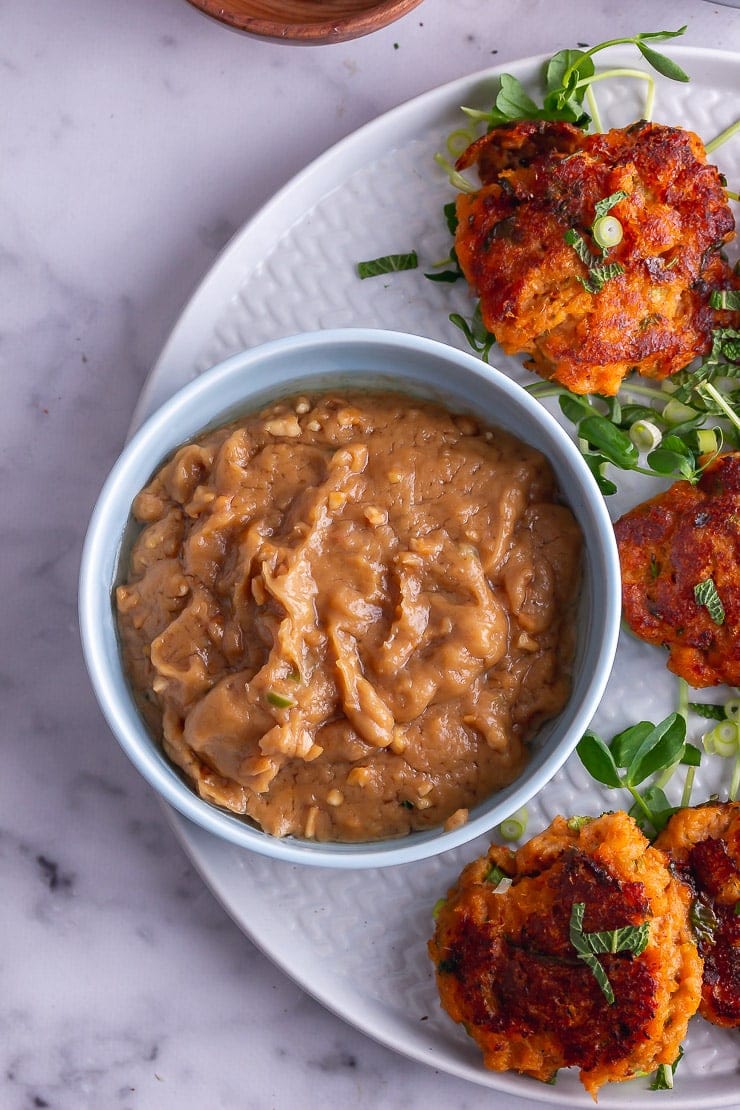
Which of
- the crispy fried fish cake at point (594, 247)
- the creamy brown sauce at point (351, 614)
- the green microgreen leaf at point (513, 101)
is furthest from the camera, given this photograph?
the green microgreen leaf at point (513, 101)

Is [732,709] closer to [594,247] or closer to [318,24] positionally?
[594,247]

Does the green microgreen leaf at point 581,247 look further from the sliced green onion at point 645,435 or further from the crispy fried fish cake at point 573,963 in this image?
the crispy fried fish cake at point 573,963

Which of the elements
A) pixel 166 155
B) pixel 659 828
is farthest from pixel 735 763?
pixel 166 155

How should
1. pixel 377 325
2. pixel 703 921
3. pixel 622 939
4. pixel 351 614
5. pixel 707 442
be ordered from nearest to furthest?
pixel 351 614 → pixel 622 939 → pixel 703 921 → pixel 707 442 → pixel 377 325

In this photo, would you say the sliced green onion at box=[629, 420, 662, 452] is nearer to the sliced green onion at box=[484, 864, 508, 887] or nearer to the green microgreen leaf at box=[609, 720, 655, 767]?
the green microgreen leaf at box=[609, 720, 655, 767]

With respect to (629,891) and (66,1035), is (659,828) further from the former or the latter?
(66,1035)

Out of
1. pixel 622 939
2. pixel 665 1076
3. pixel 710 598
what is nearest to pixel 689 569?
pixel 710 598

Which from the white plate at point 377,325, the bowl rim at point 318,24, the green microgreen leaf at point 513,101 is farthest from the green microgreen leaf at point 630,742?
the bowl rim at point 318,24
